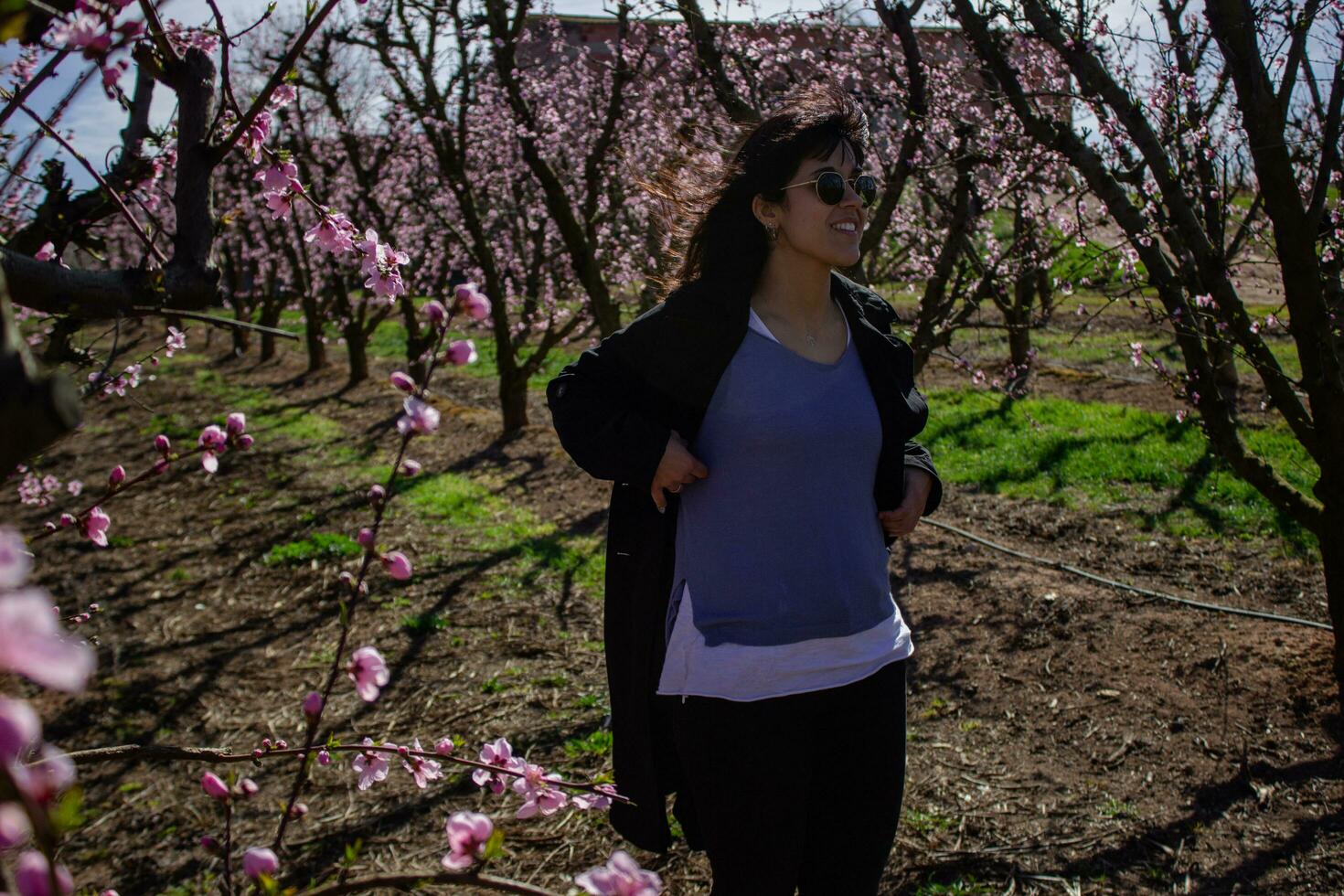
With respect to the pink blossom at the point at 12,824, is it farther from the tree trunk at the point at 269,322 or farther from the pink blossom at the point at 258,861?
the tree trunk at the point at 269,322

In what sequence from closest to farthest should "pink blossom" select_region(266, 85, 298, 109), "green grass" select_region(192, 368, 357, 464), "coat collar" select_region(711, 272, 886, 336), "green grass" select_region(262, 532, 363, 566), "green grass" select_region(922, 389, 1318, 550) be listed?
"pink blossom" select_region(266, 85, 298, 109) → "coat collar" select_region(711, 272, 886, 336) → "green grass" select_region(922, 389, 1318, 550) → "green grass" select_region(262, 532, 363, 566) → "green grass" select_region(192, 368, 357, 464)

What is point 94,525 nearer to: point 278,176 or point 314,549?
point 278,176

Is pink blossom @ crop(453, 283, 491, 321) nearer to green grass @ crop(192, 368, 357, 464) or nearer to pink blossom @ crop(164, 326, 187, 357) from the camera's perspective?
pink blossom @ crop(164, 326, 187, 357)

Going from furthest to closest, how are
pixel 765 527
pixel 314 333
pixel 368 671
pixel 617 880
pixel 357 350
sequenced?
pixel 314 333, pixel 357 350, pixel 765 527, pixel 368 671, pixel 617 880

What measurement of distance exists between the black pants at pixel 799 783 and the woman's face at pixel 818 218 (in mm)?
869

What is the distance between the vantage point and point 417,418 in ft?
4.27

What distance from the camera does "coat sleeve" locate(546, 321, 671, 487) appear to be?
2.13 m

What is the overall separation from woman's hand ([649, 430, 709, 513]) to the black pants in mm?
419

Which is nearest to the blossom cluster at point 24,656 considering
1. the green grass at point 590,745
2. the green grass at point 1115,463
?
the green grass at point 590,745

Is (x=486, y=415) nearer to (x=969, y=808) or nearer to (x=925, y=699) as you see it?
(x=925, y=699)

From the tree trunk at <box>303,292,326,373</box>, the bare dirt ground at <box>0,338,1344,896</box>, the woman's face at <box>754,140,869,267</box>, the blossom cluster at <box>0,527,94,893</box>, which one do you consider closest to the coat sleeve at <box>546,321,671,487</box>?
the woman's face at <box>754,140,869,267</box>

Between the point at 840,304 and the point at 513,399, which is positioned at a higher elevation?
the point at 840,304

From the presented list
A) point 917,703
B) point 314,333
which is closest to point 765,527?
point 917,703

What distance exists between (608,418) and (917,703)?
256cm
